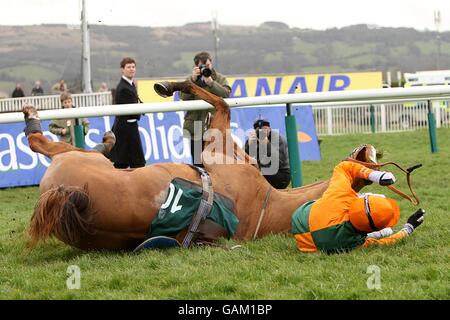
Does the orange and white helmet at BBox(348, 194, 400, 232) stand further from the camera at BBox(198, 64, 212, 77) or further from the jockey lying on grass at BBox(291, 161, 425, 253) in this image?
the camera at BBox(198, 64, 212, 77)

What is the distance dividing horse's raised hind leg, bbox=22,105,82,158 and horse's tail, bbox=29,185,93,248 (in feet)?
2.13

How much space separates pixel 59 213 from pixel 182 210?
0.84 m

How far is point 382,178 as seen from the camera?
5074 mm

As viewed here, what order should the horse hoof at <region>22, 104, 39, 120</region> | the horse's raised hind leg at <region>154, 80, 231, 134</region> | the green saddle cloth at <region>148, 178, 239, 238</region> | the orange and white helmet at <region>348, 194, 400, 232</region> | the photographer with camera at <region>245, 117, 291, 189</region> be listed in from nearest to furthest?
the orange and white helmet at <region>348, 194, 400, 232</region>
the green saddle cloth at <region>148, 178, 239, 238</region>
the horse hoof at <region>22, 104, 39, 120</region>
the horse's raised hind leg at <region>154, 80, 231, 134</region>
the photographer with camera at <region>245, 117, 291, 189</region>

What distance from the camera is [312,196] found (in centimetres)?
584

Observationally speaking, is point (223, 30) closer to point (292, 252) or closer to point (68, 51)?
point (68, 51)

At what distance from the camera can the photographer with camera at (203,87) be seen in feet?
26.1

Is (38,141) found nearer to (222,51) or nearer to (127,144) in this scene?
→ (127,144)

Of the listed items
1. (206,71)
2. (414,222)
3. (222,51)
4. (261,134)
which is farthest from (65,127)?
(222,51)

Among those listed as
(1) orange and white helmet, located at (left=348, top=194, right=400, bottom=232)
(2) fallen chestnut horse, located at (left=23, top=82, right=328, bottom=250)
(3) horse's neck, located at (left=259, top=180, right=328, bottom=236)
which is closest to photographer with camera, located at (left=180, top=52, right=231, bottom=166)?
(2) fallen chestnut horse, located at (left=23, top=82, right=328, bottom=250)

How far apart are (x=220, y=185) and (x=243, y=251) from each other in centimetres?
58

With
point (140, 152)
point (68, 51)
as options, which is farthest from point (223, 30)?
point (140, 152)

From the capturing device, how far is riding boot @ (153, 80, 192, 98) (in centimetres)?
650

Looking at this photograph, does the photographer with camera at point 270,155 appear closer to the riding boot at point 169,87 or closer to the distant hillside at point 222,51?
the riding boot at point 169,87
